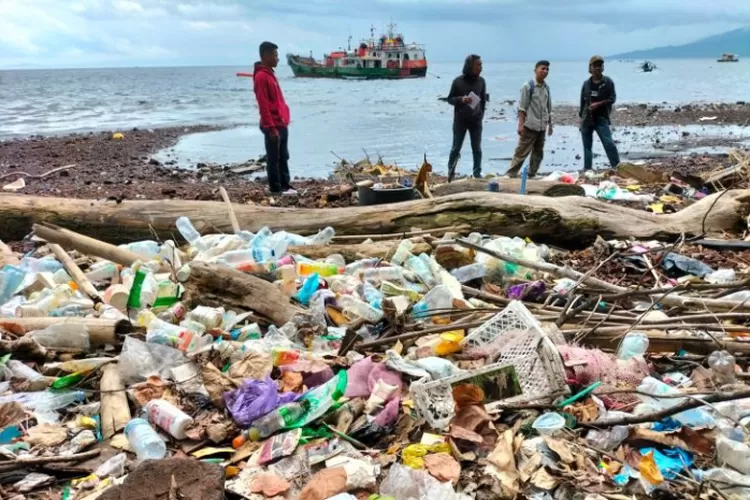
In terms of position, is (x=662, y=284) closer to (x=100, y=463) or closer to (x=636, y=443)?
(x=636, y=443)

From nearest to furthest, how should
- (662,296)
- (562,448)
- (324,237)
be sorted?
(562,448)
(662,296)
(324,237)

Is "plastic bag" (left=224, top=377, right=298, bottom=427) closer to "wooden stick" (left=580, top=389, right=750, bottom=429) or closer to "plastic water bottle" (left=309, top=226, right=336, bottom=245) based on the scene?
"wooden stick" (left=580, top=389, right=750, bottom=429)

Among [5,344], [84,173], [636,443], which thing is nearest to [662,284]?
[636,443]

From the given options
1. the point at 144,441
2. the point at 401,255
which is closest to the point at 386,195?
the point at 401,255

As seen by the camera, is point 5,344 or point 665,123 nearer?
point 5,344

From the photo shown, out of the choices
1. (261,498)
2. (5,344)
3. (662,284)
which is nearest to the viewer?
(261,498)

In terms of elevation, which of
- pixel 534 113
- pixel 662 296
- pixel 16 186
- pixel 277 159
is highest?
pixel 534 113

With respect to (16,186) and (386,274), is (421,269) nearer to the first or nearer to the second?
(386,274)

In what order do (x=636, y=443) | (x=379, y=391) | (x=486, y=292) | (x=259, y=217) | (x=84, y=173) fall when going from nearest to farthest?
(x=636, y=443) < (x=379, y=391) < (x=486, y=292) < (x=259, y=217) < (x=84, y=173)

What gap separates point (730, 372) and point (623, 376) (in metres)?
0.43

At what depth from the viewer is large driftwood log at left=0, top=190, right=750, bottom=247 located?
5.01 metres

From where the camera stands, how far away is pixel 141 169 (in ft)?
37.5

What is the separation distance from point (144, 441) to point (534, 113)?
6805 millimetres

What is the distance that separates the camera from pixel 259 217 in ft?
17.0
